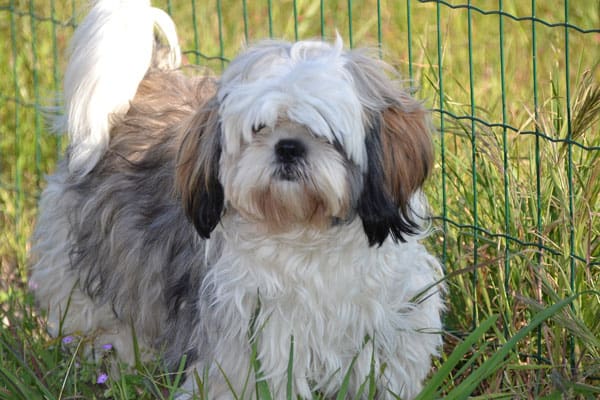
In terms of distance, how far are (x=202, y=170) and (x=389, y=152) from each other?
18.5 inches

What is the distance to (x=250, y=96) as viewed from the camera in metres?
2.51

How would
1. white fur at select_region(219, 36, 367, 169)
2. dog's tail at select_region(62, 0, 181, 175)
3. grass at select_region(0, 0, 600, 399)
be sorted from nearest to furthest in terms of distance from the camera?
white fur at select_region(219, 36, 367, 169) → grass at select_region(0, 0, 600, 399) → dog's tail at select_region(62, 0, 181, 175)

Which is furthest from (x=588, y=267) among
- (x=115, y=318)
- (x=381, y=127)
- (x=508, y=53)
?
(x=508, y=53)

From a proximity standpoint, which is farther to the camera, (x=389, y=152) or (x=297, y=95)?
(x=389, y=152)

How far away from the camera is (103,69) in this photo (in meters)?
3.45

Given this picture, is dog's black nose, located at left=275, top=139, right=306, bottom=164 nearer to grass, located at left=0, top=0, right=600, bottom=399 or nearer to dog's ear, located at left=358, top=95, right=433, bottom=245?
dog's ear, located at left=358, top=95, right=433, bottom=245

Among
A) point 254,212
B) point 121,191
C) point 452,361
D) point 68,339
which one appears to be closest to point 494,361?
point 452,361

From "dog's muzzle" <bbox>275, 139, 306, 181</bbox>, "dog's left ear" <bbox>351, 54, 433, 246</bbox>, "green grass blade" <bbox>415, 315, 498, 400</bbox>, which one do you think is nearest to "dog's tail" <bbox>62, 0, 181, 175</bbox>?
"dog's left ear" <bbox>351, 54, 433, 246</bbox>

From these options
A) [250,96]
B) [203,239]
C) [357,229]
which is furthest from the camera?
[203,239]

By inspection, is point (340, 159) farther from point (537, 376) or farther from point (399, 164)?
point (537, 376)

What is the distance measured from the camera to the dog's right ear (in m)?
2.70

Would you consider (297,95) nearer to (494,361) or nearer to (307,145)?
(307,145)

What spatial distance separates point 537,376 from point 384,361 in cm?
45

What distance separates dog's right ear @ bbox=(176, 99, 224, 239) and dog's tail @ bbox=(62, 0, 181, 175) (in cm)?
72
